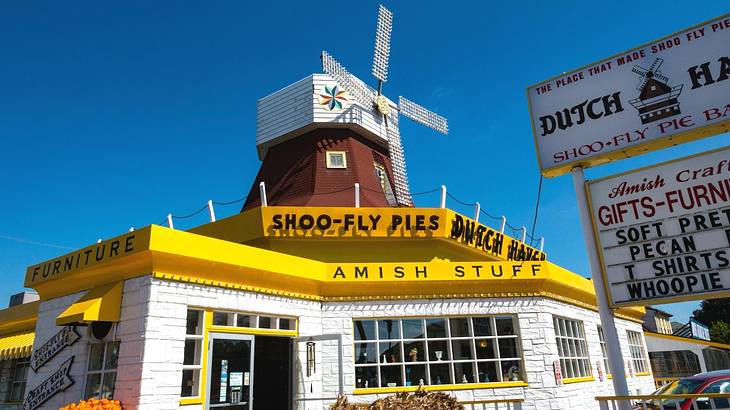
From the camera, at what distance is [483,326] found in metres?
13.6

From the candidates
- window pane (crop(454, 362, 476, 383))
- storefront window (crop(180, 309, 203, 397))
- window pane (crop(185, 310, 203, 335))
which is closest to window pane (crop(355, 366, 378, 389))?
window pane (crop(454, 362, 476, 383))

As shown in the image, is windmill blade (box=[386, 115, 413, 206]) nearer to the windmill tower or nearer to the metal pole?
the windmill tower

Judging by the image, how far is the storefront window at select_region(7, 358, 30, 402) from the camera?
16281mm

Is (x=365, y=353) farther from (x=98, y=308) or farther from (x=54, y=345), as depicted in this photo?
(x=54, y=345)

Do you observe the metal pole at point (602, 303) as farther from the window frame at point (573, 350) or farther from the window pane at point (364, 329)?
the window frame at point (573, 350)

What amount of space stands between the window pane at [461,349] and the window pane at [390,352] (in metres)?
1.50

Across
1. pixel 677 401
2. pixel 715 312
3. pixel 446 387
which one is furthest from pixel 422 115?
pixel 715 312

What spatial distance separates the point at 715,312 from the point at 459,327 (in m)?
67.0

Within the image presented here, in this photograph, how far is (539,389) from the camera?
13125 mm

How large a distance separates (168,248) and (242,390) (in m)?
3.56

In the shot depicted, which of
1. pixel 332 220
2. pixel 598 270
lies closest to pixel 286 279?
pixel 332 220

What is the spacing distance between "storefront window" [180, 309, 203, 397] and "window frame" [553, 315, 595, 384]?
9.81m

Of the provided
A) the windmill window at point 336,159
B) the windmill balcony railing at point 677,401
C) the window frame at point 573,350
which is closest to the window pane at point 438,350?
the window frame at point 573,350

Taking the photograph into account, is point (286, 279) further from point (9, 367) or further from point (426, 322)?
point (9, 367)
